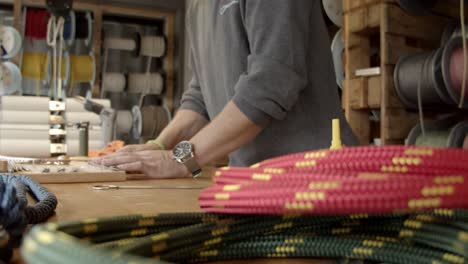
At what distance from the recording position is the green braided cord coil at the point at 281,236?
19.1 inches

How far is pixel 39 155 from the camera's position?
2525 millimetres

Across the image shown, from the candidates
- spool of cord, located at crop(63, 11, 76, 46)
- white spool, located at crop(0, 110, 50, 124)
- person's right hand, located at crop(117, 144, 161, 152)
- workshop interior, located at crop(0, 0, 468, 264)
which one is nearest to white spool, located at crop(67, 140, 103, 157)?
workshop interior, located at crop(0, 0, 468, 264)

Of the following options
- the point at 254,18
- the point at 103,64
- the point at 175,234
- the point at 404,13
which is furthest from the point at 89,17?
the point at 175,234

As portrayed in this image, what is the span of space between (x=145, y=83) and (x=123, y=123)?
53cm

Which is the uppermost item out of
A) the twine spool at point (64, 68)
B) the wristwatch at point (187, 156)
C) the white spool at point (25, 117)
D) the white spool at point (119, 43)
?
the white spool at point (119, 43)

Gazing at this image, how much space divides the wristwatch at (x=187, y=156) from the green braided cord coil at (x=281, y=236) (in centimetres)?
80

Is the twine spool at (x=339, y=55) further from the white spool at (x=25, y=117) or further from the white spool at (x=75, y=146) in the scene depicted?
the white spool at (x=25, y=117)

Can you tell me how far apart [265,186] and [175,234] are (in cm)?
10

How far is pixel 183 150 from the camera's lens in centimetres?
139

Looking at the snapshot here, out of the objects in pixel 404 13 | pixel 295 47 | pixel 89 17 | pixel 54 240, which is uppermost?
pixel 89 17

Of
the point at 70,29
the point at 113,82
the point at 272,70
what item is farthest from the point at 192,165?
the point at 113,82

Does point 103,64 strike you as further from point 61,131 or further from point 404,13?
point 404,13

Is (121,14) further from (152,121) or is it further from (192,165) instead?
(192,165)

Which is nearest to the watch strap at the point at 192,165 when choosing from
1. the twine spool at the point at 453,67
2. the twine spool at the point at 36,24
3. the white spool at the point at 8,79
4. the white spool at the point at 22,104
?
the twine spool at the point at 453,67
